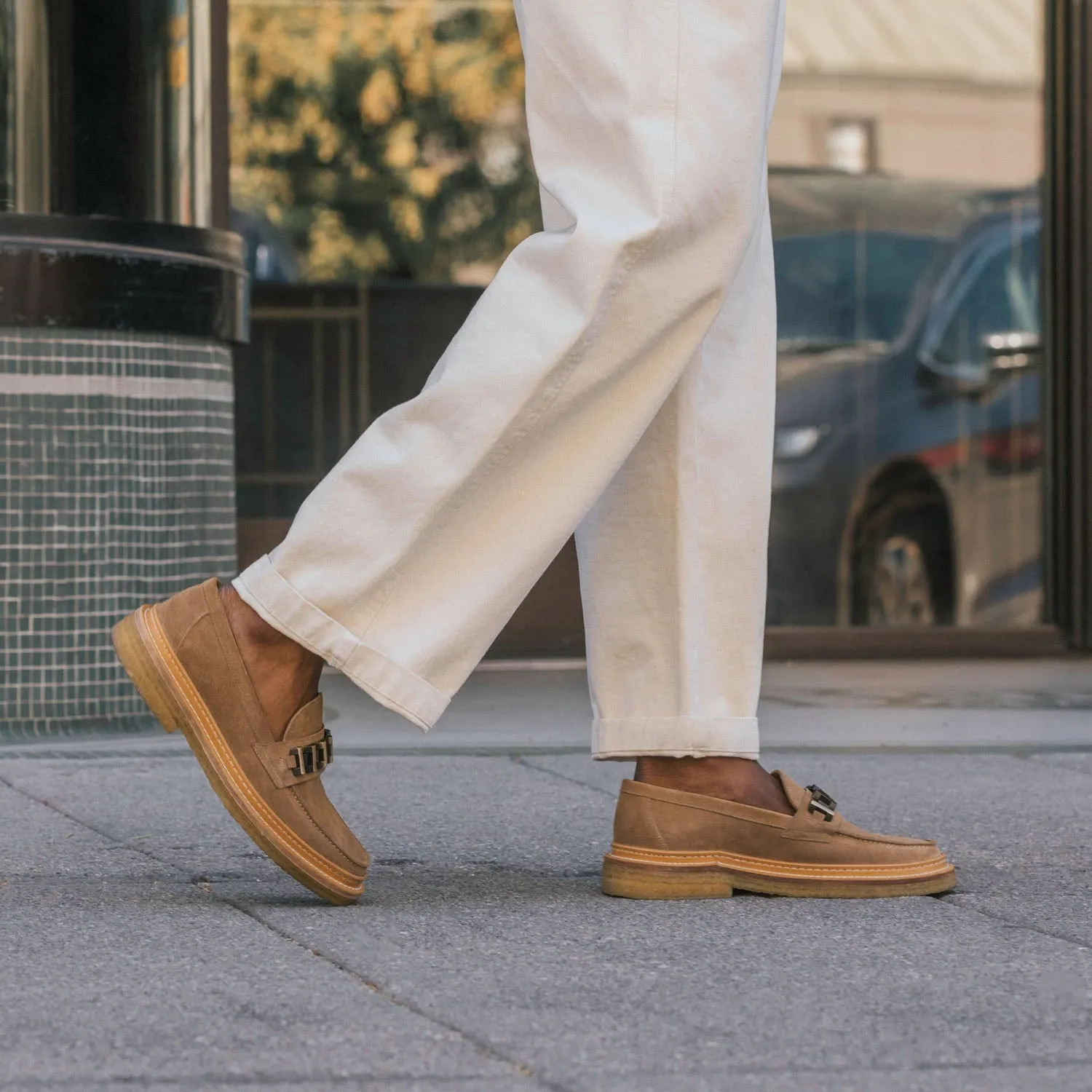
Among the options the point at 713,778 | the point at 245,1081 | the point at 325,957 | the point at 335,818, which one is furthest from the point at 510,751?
the point at 245,1081

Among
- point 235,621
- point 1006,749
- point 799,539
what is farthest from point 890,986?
point 799,539

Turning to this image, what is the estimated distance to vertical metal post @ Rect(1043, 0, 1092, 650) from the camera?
5156mm

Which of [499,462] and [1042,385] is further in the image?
[1042,385]

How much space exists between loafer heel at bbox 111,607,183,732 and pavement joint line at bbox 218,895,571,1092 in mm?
228

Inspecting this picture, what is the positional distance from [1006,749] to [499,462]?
1773 mm

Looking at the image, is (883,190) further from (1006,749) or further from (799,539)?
(1006,749)

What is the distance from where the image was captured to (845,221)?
17.7 ft

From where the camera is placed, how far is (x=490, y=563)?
6.84 feet

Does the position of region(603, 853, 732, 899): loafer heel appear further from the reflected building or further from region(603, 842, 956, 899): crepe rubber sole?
the reflected building

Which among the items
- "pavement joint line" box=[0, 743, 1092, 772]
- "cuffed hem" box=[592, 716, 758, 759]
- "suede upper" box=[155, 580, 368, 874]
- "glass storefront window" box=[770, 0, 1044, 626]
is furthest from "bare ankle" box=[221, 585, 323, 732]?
"glass storefront window" box=[770, 0, 1044, 626]

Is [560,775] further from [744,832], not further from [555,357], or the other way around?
[555,357]

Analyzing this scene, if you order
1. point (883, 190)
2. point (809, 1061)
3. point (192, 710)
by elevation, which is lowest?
point (809, 1061)

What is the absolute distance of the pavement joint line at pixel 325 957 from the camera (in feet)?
5.02

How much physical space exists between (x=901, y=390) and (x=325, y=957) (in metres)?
3.86
